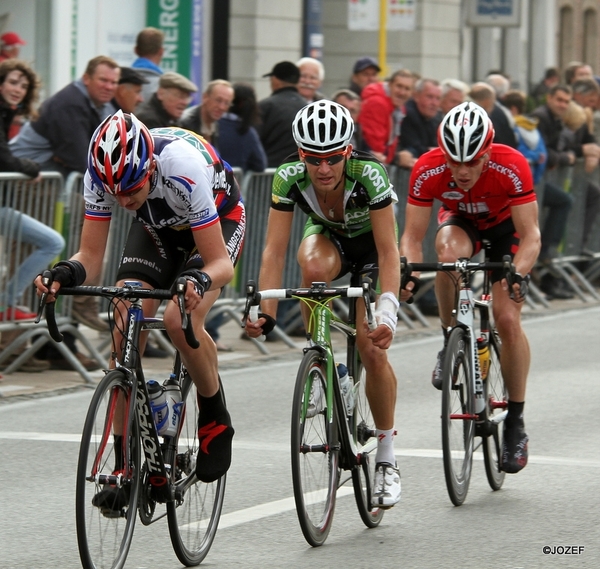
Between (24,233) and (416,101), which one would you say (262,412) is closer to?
(24,233)

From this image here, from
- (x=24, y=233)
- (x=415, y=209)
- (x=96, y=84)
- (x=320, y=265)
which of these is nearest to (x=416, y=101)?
(x=96, y=84)

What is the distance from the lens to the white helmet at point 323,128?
6410 mm

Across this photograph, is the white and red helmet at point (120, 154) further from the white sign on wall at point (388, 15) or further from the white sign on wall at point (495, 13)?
the white sign on wall at point (495, 13)

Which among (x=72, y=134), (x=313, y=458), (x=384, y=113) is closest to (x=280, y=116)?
(x=384, y=113)

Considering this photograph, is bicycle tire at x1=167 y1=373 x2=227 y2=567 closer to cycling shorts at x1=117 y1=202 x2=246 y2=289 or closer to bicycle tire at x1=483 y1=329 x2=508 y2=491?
cycling shorts at x1=117 y1=202 x2=246 y2=289

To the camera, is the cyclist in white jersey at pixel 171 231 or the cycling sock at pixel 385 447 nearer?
the cyclist in white jersey at pixel 171 231

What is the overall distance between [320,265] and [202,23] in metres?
14.7

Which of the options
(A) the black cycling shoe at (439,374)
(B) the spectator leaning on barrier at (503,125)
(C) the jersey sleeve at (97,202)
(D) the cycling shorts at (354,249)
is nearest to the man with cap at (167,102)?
(B) the spectator leaning on barrier at (503,125)

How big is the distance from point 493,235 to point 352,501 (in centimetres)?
161

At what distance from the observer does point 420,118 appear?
14617 millimetres

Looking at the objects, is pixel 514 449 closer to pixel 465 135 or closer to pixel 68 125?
pixel 465 135

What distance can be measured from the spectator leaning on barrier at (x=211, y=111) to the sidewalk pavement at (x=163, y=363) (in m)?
1.65

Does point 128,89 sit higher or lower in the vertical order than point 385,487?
higher

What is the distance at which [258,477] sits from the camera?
306 inches
